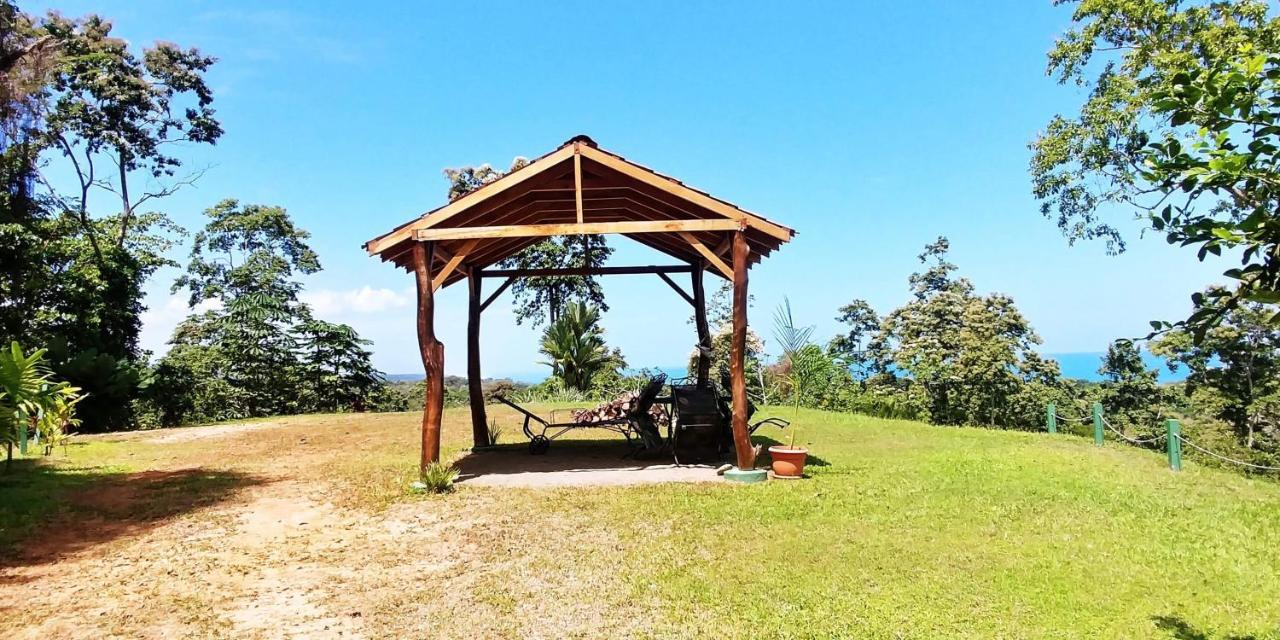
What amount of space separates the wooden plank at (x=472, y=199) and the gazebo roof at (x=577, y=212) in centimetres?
1

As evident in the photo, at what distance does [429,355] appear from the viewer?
25.6 ft

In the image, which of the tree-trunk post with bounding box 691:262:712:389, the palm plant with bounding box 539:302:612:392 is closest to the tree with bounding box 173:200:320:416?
the palm plant with bounding box 539:302:612:392

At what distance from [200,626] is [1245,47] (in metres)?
5.10

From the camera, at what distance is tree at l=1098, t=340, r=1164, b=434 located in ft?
63.6

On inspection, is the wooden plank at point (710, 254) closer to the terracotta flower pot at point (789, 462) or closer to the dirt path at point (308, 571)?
the terracotta flower pot at point (789, 462)

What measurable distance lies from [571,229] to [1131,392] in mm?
19092

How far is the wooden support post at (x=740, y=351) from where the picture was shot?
7.73 m

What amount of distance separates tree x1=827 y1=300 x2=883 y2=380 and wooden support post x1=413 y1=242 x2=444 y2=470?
1612 cm

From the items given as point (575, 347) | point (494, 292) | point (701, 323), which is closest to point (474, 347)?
point (494, 292)

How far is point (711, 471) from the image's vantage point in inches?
333

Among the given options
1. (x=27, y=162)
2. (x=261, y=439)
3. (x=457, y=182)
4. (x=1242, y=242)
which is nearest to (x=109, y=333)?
(x=27, y=162)

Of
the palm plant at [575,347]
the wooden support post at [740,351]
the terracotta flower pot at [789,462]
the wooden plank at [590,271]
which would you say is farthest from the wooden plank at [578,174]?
the palm plant at [575,347]

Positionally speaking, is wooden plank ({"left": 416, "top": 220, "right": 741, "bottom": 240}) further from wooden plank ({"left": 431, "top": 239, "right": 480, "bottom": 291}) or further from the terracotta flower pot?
the terracotta flower pot

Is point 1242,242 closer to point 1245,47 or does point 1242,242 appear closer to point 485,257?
point 1245,47
